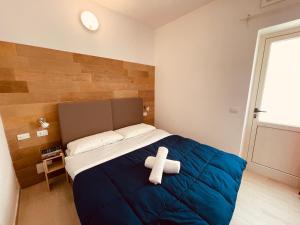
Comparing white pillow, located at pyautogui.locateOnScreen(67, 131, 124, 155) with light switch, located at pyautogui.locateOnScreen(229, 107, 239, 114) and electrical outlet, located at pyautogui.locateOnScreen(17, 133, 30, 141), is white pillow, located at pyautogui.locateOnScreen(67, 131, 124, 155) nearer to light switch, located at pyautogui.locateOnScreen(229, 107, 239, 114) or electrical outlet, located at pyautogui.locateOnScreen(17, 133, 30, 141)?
electrical outlet, located at pyautogui.locateOnScreen(17, 133, 30, 141)

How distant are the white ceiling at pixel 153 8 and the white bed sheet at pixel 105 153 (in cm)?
228

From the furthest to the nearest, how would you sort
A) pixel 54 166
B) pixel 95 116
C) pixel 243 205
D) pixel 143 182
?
pixel 95 116
pixel 54 166
pixel 243 205
pixel 143 182

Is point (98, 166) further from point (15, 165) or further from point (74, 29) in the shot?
point (74, 29)

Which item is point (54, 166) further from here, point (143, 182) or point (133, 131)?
point (143, 182)

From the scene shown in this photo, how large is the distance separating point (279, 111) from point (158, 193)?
2.25 metres

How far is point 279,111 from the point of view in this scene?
2053 millimetres

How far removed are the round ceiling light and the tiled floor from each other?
8.38ft

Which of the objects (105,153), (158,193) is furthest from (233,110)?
(105,153)

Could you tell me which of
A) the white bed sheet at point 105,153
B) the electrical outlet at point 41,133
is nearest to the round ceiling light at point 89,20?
the electrical outlet at point 41,133

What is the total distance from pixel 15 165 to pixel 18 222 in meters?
0.72

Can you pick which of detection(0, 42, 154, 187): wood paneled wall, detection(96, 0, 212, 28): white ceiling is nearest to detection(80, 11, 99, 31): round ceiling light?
detection(96, 0, 212, 28): white ceiling

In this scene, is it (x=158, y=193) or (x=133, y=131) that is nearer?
(x=158, y=193)

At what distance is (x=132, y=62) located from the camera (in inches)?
114

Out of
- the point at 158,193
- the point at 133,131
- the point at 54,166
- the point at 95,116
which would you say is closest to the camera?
the point at 158,193
